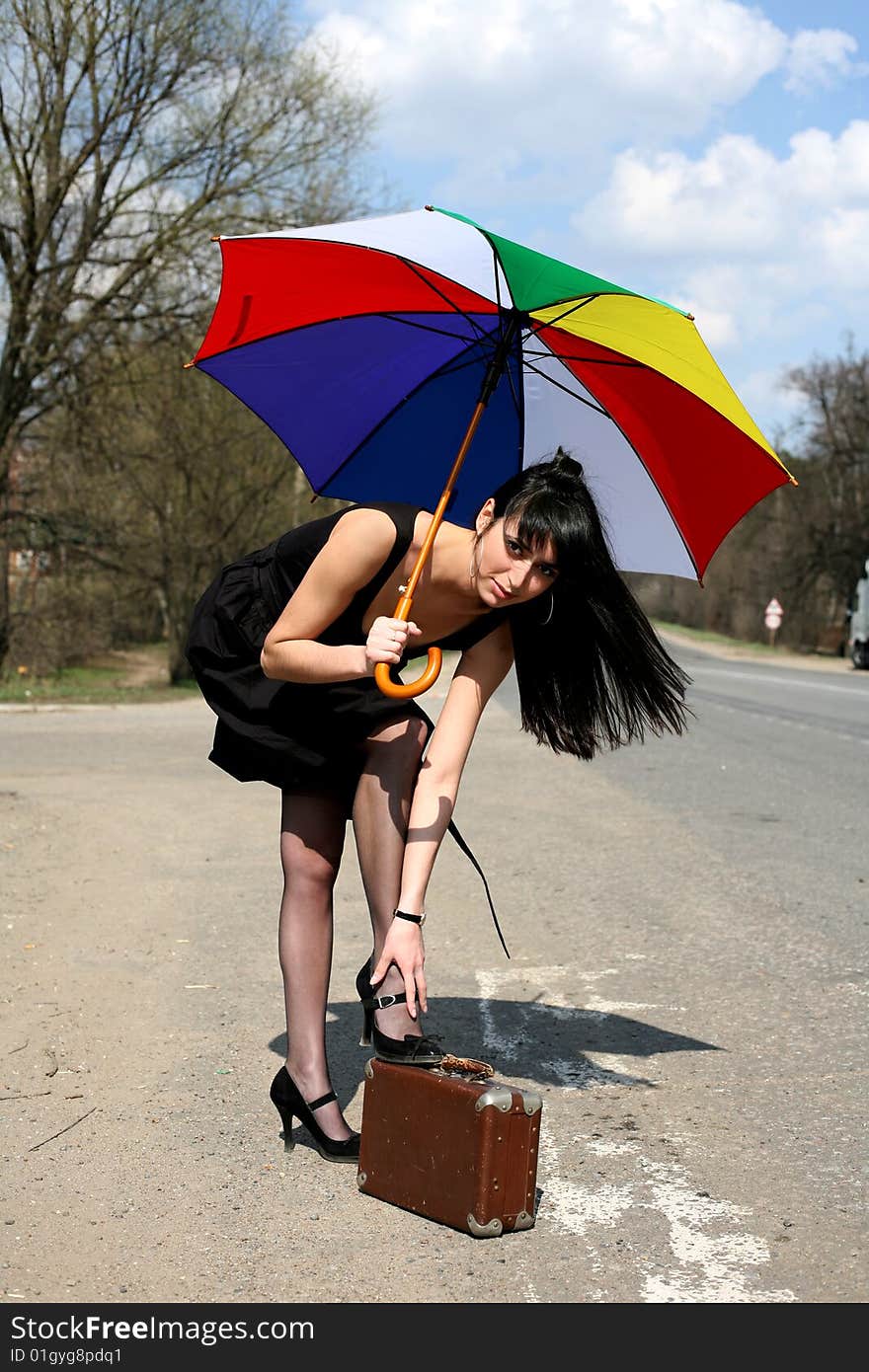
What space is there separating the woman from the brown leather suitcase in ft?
0.54

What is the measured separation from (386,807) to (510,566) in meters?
0.69

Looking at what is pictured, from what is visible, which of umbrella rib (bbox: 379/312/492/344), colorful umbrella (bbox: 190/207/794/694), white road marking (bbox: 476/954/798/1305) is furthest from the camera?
umbrella rib (bbox: 379/312/492/344)

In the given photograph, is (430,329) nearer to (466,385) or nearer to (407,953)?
(466,385)

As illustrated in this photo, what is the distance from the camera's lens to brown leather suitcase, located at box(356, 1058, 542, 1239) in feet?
11.0

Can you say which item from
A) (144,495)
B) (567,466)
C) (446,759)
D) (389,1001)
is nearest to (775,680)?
(144,495)

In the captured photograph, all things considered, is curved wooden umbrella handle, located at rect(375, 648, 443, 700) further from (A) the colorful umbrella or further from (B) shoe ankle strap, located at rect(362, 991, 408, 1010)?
(B) shoe ankle strap, located at rect(362, 991, 408, 1010)

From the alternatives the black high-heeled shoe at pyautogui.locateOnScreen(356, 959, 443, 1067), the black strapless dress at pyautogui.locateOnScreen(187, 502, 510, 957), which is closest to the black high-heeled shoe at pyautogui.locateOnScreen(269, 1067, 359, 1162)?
the black high-heeled shoe at pyautogui.locateOnScreen(356, 959, 443, 1067)

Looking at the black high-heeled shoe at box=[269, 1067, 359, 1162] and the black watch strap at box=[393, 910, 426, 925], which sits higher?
the black watch strap at box=[393, 910, 426, 925]

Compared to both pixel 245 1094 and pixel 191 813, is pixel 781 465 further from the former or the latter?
pixel 191 813

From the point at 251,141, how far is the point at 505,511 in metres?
22.9

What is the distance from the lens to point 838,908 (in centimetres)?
715

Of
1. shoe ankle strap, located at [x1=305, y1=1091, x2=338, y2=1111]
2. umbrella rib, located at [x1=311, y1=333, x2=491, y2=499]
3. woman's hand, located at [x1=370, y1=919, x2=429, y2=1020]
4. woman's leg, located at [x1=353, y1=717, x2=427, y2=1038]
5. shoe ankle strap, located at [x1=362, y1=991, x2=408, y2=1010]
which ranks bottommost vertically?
shoe ankle strap, located at [x1=305, y1=1091, x2=338, y2=1111]

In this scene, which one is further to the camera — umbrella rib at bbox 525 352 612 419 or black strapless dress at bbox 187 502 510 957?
umbrella rib at bbox 525 352 612 419

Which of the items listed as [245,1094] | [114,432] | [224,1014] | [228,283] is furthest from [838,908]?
[114,432]
